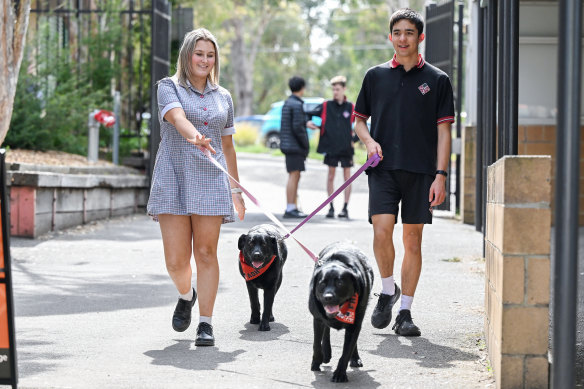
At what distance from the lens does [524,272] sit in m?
4.61

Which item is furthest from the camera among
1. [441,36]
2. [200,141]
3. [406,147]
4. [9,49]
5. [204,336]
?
[441,36]

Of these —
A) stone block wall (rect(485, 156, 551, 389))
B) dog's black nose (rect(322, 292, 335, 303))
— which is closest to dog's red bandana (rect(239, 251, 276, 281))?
dog's black nose (rect(322, 292, 335, 303))

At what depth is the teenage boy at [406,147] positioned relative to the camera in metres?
6.34

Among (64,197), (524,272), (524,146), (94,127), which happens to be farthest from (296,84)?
(524,272)

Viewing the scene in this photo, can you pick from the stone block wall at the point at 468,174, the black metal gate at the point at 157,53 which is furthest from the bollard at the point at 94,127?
the stone block wall at the point at 468,174

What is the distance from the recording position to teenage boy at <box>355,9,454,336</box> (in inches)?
250

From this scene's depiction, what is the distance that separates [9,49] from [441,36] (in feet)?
21.0

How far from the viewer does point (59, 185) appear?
12.0m

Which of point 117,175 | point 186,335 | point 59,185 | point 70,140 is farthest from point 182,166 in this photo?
point 70,140

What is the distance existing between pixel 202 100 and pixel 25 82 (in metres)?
9.54

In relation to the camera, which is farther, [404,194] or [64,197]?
[64,197]

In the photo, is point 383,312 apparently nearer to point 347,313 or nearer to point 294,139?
point 347,313

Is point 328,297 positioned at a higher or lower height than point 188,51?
lower

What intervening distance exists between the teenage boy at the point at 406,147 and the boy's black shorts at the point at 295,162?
806 cm
